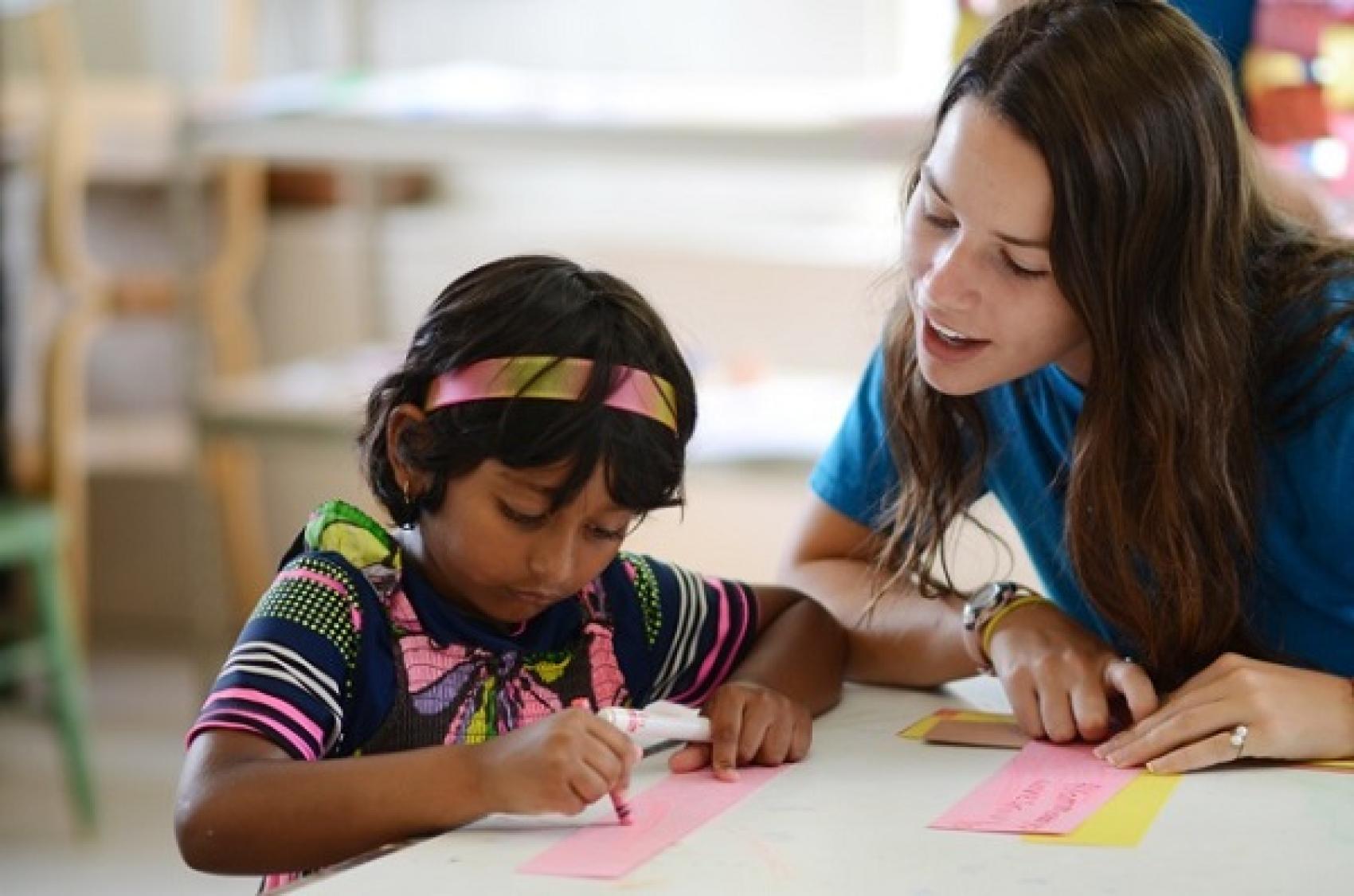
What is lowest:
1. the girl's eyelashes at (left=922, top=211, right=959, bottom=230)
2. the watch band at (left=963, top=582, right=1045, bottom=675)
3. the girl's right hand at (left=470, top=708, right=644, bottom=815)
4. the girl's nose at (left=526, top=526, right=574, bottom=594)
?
the watch band at (left=963, top=582, right=1045, bottom=675)

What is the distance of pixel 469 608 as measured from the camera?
52.5 inches

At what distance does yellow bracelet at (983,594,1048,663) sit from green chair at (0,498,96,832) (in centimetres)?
206

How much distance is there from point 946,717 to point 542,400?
0.35 metres

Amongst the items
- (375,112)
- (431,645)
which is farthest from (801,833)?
(375,112)

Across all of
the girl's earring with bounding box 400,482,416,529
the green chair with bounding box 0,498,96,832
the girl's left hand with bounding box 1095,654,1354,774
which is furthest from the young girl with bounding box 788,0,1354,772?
the green chair with bounding box 0,498,96,832

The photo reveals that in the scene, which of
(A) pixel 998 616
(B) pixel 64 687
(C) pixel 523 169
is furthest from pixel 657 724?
(C) pixel 523 169

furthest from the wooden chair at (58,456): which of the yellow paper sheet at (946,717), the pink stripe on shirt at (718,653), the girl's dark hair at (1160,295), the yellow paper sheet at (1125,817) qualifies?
the yellow paper sheet at (1125,817)

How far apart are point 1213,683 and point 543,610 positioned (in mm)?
387

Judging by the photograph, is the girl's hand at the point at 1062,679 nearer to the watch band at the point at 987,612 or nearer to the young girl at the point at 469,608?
the watch band at the point at 987,612

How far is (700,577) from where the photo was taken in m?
1.48

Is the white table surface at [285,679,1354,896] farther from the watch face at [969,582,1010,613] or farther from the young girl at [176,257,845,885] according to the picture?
the watch face at [969,582,1010,613]

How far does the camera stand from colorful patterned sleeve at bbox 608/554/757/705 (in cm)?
141

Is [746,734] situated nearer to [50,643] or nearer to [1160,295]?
[1160,295]

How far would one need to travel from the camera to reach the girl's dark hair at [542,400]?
4.11 feet
